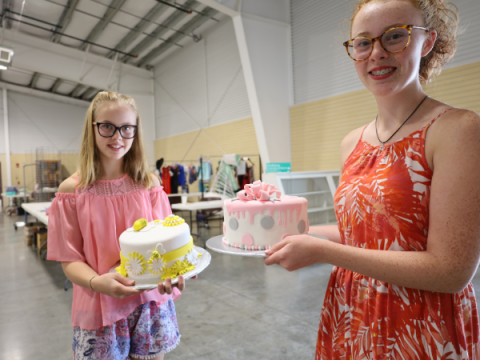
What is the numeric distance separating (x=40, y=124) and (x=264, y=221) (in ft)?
57.0

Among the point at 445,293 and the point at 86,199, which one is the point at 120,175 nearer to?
the point at 86,199

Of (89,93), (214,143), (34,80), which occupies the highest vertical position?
(34,80)

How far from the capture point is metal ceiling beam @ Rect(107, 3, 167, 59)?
883 cm

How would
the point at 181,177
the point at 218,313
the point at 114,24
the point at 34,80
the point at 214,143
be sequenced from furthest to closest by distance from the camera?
the point at 34,80, the point at 214,143, the point at 114,24, the point at 181,177, the point at 218,313

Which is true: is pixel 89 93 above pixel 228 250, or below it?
above

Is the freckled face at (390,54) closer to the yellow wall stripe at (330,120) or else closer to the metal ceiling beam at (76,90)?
the yellow wall stripe at (330,120)

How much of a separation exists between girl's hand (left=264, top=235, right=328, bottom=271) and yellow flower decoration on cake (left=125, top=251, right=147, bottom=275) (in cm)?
60

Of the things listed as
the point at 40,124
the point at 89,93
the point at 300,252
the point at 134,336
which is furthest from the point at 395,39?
the point at 40,124

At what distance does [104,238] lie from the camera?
1330mm

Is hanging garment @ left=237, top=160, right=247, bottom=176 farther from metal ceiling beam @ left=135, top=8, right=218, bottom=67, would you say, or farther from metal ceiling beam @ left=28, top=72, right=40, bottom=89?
metal ceiling beam @ left=28, top=72, right=40, bottom=89

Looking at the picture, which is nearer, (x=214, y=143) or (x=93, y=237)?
(x=93, y=237)

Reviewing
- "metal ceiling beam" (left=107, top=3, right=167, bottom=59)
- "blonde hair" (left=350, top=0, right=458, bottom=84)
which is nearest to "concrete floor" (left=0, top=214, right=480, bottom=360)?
"blonde hair" (left=350, top=0, right=458, bottom=84)

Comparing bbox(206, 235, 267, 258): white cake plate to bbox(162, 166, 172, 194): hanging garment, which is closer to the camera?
bbox(206, 235, 267, 258): white cake plate

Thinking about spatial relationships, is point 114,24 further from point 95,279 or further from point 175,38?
point 95,279
